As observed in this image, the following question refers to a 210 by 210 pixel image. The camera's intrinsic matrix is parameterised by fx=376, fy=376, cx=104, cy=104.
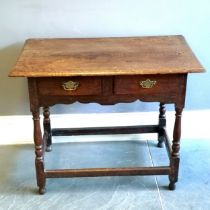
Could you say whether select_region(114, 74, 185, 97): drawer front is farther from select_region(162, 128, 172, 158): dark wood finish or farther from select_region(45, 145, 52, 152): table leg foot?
select_region(45, 145, 52, 152): table leg foot

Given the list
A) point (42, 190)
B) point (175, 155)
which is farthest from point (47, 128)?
point (175, 155)

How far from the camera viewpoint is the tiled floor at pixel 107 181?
6.08 ft

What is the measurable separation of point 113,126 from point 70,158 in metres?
0.32

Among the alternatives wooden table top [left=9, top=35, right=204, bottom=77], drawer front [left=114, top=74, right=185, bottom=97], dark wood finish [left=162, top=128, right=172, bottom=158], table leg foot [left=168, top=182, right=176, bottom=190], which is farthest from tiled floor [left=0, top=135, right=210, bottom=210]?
wooden table top [left=9, top=35, right=204, bottom=77]

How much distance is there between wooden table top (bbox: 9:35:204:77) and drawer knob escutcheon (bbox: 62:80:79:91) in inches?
2.6

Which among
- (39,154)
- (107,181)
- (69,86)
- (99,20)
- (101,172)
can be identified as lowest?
(107,181)

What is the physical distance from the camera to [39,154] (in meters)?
1.82

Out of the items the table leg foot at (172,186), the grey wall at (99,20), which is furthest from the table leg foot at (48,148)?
the table leg foot at (172,186)

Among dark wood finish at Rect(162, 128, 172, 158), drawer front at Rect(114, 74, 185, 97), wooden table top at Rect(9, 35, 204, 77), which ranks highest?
wooden table top at Rect(9, 35, 204, 77)

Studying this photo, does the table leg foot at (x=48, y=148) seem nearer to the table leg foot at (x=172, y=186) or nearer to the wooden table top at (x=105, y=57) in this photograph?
the wooden table top at (x=105, y=57)

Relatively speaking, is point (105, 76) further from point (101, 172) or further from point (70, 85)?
point (101, 172)

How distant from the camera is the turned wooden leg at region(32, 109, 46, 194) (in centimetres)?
174

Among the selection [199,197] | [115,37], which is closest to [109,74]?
[115,37]

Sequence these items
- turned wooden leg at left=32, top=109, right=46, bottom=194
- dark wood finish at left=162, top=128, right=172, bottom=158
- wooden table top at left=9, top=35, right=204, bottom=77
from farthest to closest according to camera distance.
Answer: dark wood finish at left=162, top=128, right=172, bottom=158, turned wooden leg at left=32, top=109, right=46, bottom=194, wooden table top at left=9, top=35, right=204, bottom=77
